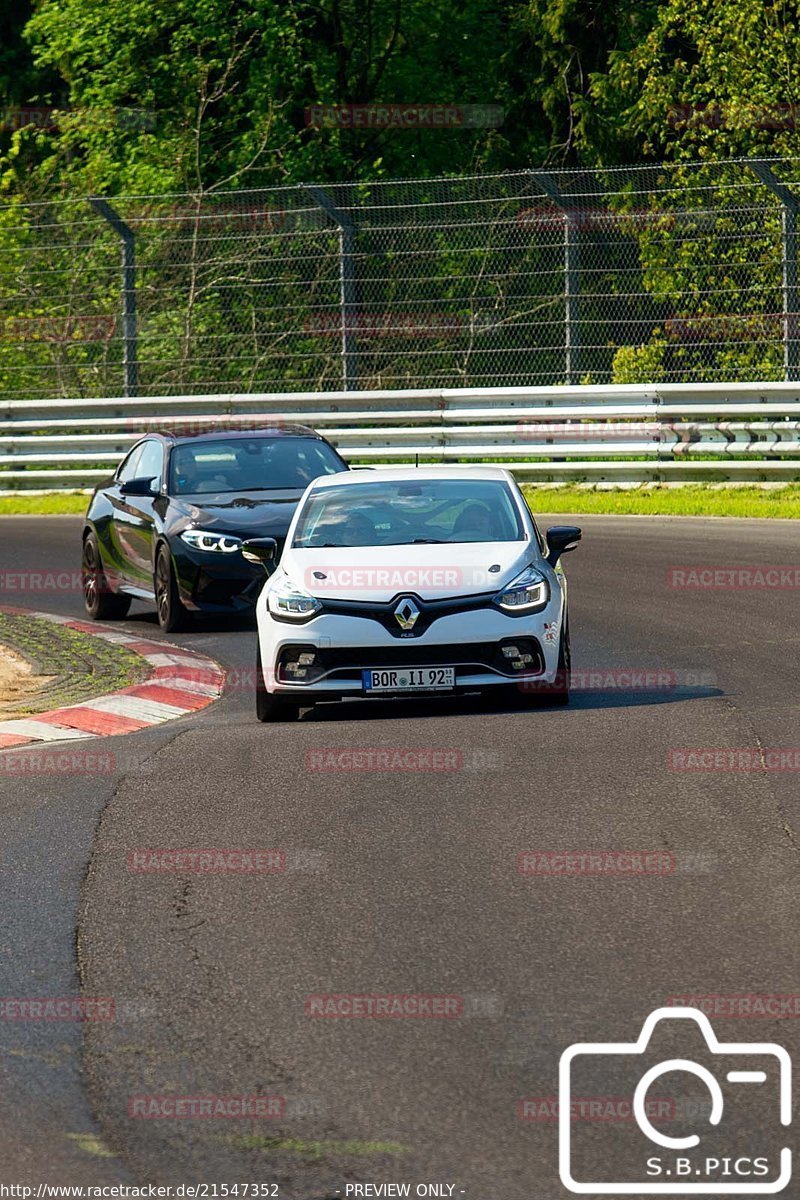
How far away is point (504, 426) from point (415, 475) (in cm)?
1249

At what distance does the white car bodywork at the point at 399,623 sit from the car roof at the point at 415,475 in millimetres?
1127

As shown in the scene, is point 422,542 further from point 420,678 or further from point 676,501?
point 676,501

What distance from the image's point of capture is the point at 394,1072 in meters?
5.34

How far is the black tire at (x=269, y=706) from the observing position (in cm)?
1157

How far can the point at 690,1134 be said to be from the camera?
4.80 meters

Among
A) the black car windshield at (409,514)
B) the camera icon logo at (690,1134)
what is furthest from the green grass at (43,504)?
the camera icon logo at (690,1134)

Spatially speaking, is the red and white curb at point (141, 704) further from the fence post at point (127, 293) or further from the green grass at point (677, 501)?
the fence post at point (127, 293)

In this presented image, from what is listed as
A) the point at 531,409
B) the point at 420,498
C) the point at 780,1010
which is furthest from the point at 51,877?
the point at 531,409

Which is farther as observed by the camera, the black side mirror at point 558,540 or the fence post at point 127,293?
the fence post at point 127,293

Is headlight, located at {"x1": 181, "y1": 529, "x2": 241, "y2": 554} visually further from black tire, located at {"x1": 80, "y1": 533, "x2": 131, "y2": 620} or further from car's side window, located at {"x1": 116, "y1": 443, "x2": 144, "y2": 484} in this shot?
car's side window, located at {"x1": 116, "y1": 443, "x2": 144, "y2": 484}

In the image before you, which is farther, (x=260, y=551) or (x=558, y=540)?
(x=558, y=540)

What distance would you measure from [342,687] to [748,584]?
6.54 m

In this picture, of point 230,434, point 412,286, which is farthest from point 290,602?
point 412,286

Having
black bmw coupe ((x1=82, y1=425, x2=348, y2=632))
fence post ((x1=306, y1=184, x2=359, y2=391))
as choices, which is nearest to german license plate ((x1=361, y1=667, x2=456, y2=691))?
black bmw coupe ((x1=82, y1=425, x2=348, y2=632))
